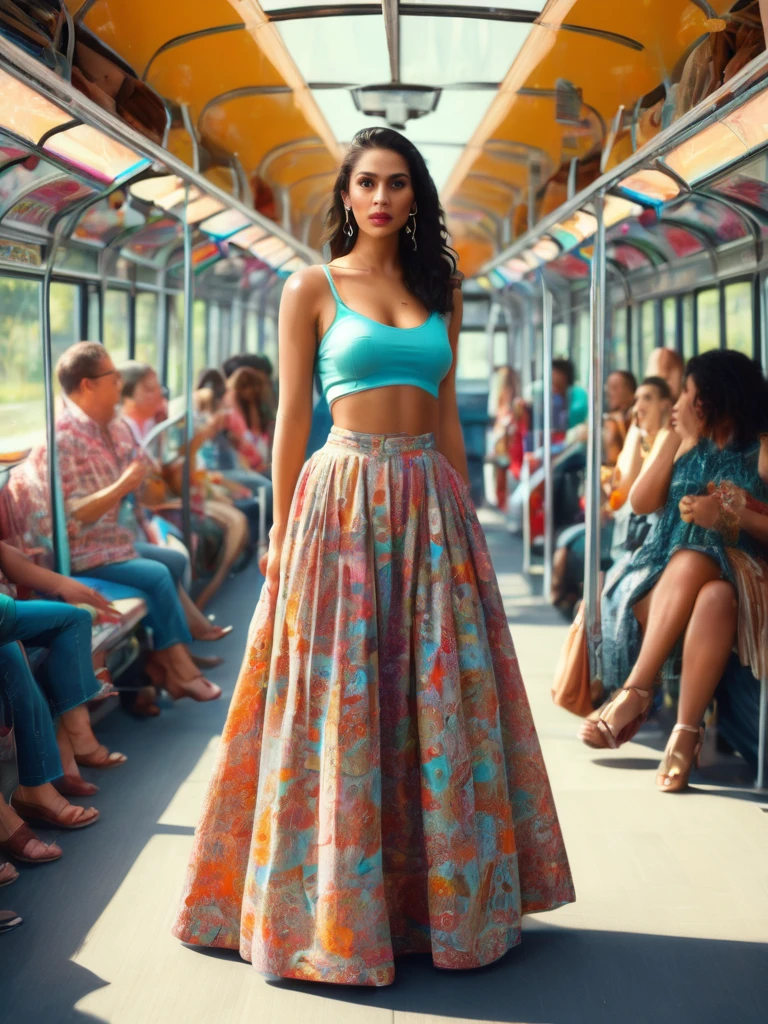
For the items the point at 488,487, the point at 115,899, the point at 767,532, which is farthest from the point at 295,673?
the point at 488,487

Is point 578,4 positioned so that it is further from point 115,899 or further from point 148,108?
point 115,899

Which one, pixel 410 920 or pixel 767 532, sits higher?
pixel 767 532

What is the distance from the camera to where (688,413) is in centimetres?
416

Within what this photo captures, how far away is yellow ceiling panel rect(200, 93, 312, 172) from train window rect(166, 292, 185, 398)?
102 cm

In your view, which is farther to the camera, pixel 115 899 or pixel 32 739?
pixel 32 739

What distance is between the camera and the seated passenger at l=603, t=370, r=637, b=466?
589 cm

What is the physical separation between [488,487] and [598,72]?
870cm

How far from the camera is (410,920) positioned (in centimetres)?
272

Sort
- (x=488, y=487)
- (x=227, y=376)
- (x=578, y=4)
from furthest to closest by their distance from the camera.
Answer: (x=488, y=487)
(x=227, y=376)
(x=578, y=4)

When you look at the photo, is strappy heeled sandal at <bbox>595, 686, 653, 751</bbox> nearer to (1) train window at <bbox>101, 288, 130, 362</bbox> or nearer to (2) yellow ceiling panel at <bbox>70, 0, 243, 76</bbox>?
(2) yellow ceiling panel at <bbox>70, 0, 243, 76</bbox>

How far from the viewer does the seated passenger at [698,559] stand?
12.8ft

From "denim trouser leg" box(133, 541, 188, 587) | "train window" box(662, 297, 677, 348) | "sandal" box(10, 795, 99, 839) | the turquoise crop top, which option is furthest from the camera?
"denim trouser leg" box(133, 541, 188, 587)

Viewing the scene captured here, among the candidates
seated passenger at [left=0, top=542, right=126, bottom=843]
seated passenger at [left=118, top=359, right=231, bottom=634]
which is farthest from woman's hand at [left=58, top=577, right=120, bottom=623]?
seated passenger at [left=118, top=359, right=231, bottom=634]

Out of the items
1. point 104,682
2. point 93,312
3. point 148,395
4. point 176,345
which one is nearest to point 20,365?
point 104,682
